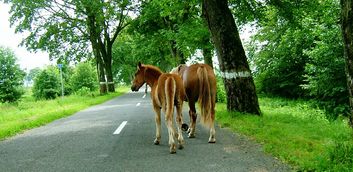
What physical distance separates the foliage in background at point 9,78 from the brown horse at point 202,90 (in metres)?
36.2

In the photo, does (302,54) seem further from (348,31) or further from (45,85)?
(45,85)

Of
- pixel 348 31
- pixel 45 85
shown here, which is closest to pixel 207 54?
pixel 348 31

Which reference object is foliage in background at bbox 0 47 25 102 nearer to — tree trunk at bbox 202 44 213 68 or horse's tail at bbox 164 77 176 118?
tree trunk at bbox 202 44 213 68

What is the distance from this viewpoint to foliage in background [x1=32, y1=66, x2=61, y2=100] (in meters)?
50.1

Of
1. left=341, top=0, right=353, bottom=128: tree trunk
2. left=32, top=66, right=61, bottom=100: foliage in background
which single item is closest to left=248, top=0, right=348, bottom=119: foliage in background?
left=341, top=0, right=353, bottom=128: tree trunk

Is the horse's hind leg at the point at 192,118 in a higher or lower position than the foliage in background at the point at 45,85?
lower

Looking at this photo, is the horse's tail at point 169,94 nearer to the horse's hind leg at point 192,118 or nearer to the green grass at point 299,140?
the horse's hind leg at point 192,118

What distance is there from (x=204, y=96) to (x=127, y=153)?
2.37m

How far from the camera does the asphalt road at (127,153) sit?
5.92 metres

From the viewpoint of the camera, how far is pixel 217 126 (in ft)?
34.8

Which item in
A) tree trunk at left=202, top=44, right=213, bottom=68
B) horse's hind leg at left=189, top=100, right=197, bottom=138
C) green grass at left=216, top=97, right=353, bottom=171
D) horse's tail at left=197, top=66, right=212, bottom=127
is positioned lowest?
green grass at left=216, top=97, right=353, bottom=171

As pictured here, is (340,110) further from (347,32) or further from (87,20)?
(87,20)

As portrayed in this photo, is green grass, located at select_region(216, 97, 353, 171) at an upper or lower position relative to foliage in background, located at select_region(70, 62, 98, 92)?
lower

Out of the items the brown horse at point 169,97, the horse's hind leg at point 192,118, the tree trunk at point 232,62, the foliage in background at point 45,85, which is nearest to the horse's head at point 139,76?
the brown horse at point 169,97
